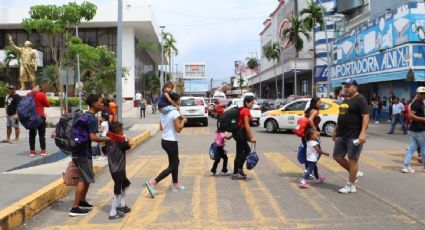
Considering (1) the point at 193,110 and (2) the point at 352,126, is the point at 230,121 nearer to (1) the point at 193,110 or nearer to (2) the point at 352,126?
(2) the point at 352,126

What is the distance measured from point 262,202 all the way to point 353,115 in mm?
2079

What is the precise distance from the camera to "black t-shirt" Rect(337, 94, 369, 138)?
26.2 feet

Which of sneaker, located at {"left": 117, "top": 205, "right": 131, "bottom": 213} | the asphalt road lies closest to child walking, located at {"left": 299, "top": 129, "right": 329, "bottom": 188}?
the asphalt road

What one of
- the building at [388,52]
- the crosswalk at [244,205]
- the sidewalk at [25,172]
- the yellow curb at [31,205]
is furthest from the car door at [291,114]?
the yellow curb at [31,205]

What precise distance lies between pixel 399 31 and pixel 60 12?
58.2 ft

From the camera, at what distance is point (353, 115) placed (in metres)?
8.07

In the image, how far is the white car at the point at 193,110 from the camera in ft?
86.9

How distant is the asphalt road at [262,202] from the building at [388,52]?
1648 centimetres

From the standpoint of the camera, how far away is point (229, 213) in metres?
6.82

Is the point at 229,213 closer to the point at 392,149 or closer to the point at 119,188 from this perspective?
the point at 119,188

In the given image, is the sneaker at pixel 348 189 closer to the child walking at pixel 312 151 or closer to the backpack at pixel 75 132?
the child walking at pixel 312 151

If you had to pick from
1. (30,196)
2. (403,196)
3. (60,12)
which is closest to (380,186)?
(403,196)

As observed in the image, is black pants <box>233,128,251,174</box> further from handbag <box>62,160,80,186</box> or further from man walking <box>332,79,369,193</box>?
handbag <box>62,160,80,186</box>

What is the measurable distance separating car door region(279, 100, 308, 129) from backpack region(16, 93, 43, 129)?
451 inches
